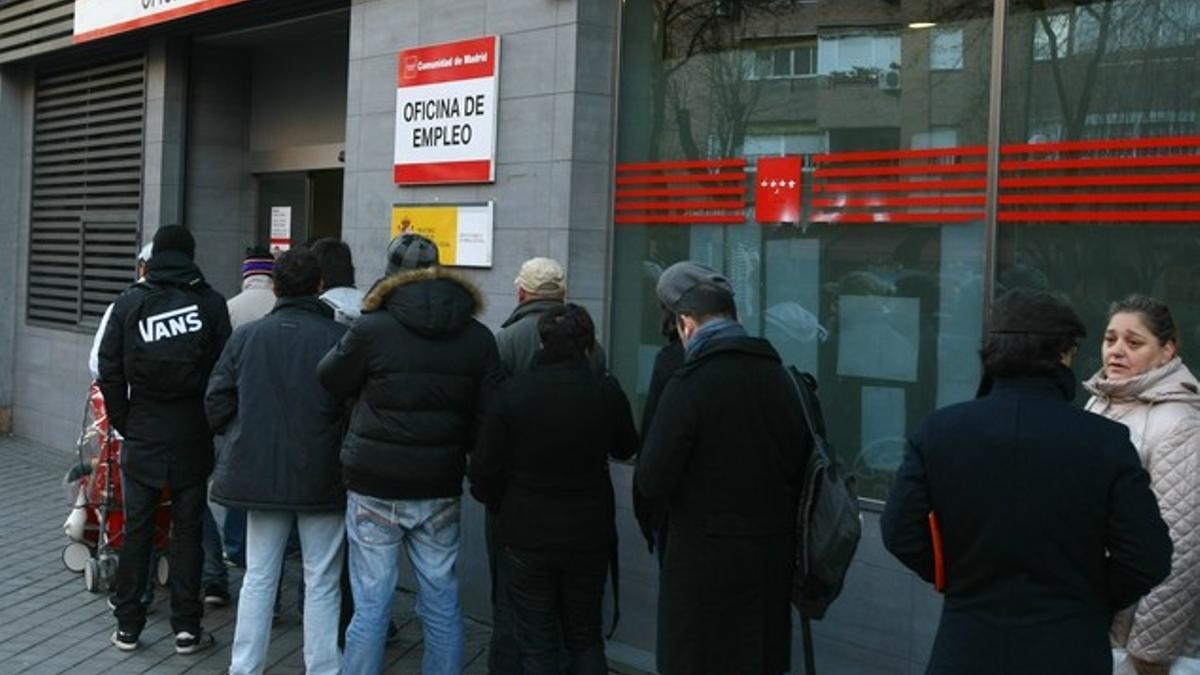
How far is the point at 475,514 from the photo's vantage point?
7719 millimetres

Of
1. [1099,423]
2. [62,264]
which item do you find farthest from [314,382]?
[62,264]

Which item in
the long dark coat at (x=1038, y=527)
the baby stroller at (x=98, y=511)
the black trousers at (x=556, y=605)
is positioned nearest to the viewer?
the long dark coat at (x=1038, y=527)

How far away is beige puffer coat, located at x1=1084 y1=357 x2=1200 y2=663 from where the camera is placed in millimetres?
4047

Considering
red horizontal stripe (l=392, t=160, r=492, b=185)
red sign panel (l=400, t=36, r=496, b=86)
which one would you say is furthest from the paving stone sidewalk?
red sign panel (l=400, t=36, r=496, b=86)

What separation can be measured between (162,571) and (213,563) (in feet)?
1.04

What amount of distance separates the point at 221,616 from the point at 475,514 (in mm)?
1483

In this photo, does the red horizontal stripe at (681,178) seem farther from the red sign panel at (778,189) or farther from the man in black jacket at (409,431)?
the man in black jacket at (409,431)

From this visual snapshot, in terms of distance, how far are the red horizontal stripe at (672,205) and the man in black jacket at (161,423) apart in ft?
7.39

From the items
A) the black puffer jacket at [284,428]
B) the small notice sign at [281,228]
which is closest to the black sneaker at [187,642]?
the black puffer jacket at [284,428]

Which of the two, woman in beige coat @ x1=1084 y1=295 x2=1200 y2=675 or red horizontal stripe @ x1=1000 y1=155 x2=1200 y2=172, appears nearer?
woman in beige coat @ x1=1084 y1=295 x2=1200 y2=675

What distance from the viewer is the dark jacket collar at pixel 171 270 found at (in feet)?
22.4

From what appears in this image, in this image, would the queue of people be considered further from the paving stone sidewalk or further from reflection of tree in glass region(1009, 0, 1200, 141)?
reflection of tree in glass region(1009, 0, 1200, 141)

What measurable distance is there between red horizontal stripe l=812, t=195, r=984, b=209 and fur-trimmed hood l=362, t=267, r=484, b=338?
6.25 ft

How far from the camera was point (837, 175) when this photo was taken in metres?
6.45
